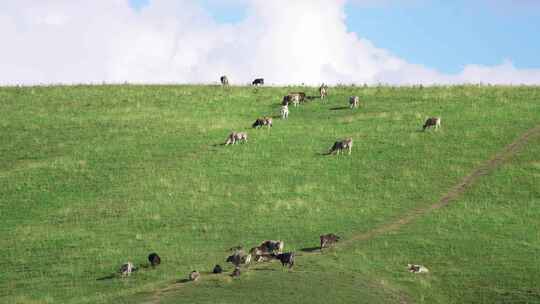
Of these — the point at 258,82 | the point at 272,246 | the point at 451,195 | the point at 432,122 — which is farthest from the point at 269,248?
the point at 258,82

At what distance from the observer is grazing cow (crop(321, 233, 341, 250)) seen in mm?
50000

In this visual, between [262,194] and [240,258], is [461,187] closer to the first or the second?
[262,194]

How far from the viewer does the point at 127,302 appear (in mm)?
41094

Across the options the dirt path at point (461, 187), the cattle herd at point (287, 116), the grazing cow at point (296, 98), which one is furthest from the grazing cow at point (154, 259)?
the grazing cow at point (296, 98)

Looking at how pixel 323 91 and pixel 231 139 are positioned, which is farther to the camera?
pixel 323 91

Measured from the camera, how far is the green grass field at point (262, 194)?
4603cm

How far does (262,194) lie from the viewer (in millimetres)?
60562

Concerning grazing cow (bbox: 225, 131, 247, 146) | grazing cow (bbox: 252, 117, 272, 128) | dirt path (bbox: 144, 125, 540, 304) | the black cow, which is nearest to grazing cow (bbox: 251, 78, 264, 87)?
→ the black cow

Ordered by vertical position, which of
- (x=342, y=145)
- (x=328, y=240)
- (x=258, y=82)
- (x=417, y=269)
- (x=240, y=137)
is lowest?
(x=417, y=269)

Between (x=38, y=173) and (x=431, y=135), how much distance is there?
26821 millimetres

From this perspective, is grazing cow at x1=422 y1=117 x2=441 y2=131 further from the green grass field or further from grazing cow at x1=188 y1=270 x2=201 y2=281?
grazing cow at x1=188 y1=270 x2=201 y2=281

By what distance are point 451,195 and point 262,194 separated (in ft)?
36.3

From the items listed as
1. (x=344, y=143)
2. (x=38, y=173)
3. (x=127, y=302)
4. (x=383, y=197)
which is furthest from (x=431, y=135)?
(x=127, y=302)

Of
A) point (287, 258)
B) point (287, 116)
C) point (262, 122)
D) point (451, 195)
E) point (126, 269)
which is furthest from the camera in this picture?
point (287, 116)
